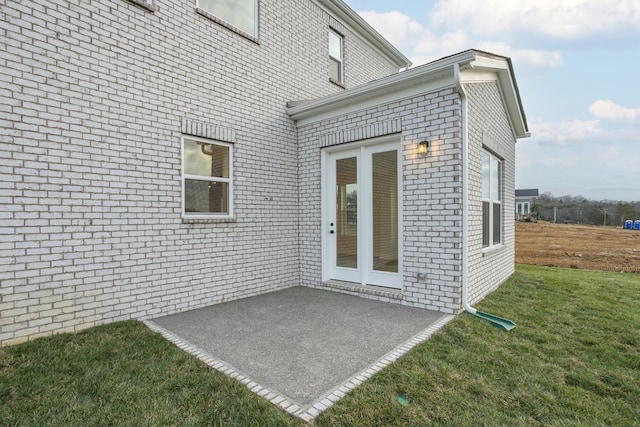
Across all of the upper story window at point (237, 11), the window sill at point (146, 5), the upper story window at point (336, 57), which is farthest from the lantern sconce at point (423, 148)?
the window sill at point (146, 5)

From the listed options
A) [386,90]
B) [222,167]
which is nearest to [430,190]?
[386,90]

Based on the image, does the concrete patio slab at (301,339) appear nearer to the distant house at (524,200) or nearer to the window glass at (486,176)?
the window glass at (486,176)

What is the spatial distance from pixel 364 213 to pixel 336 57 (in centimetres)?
454

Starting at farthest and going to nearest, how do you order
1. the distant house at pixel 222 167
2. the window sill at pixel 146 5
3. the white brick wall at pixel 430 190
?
1. the white brick wall at pixel 430 190
2. the window sill at pixel 146 5
3. the distant house at pixel 222 167

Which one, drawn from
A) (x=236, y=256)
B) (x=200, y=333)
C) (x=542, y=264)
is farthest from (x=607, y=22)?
(x=200, y=333)

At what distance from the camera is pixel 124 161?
3.92 m

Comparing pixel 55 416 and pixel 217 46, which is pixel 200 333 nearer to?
pixel 55 416

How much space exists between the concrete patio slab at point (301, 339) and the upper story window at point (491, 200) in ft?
7.44

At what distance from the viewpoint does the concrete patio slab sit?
2422 mm

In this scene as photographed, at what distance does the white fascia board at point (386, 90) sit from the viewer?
4093mm

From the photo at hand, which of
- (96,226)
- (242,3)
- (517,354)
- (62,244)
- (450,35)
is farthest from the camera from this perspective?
(450,35)

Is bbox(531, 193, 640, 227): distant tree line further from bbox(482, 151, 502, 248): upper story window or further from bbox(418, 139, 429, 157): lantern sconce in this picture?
bbox(418, 139, 429, 157): lantern sconce

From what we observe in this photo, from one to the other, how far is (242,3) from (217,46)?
1.22 metres

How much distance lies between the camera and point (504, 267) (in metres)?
6.57
